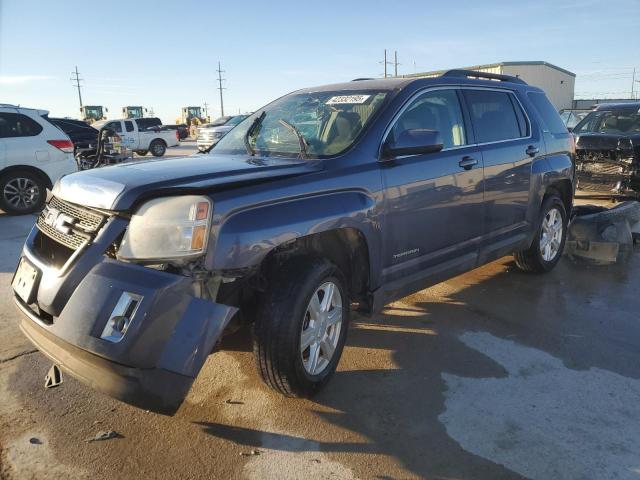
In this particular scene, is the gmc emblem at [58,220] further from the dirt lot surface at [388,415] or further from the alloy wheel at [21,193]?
the alloy wheel at [21,193]

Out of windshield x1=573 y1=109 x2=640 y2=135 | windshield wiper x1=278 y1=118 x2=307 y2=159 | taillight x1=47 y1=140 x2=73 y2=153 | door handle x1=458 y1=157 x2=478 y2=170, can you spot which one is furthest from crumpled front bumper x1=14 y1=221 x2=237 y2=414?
windshield x1=573 y1=109 x2=640 y2=135

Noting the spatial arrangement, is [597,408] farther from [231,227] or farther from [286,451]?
[231,227]

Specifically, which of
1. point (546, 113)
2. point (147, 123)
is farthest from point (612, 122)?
point (147, 123)

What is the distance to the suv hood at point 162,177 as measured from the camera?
249cm

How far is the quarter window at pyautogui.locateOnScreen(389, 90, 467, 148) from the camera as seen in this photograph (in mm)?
3574

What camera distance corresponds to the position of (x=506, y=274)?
5.50 metres

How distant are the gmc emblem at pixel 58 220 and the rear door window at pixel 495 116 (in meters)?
3.03

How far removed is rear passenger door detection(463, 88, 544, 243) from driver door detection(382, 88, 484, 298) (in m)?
0.16

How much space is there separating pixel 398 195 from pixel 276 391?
1422 mm

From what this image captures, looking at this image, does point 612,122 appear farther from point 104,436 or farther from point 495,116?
point 104,436

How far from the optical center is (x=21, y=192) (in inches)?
346

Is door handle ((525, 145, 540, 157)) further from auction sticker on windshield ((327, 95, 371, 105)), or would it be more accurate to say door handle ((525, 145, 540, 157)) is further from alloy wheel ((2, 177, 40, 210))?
alloy wheel ((2, 177, 40, 210))

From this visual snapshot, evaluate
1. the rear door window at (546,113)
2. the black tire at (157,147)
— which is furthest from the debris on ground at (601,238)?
the black tire at (157,147)

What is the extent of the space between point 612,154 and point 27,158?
392 inches
